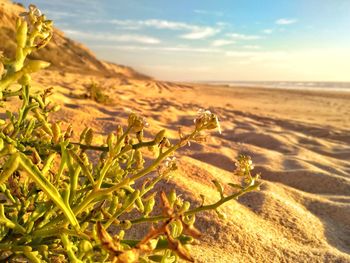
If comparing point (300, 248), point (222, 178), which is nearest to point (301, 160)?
point (222, 178)

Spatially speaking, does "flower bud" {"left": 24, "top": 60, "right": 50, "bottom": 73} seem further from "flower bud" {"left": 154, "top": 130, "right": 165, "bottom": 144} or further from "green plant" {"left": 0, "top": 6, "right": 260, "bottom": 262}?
"flower bud" {"left": 154, "top": 130, "right": 165, "bottom": 144}

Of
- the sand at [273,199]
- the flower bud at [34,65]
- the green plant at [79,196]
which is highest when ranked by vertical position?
the flower bud at [34,65]

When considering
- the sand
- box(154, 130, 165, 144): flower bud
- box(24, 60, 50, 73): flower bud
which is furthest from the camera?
the sand

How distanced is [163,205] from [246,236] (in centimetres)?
127

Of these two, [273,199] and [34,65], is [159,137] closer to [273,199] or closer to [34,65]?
[34,65]

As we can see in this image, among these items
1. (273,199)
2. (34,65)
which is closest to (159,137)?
(34,65)

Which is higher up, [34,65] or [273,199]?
[34,65]

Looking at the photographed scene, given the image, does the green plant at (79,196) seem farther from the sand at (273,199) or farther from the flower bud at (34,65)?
the sand at (273,199)

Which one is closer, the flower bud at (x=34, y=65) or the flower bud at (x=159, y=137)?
the flower bud at (x=34, y=65)

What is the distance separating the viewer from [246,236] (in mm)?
1706

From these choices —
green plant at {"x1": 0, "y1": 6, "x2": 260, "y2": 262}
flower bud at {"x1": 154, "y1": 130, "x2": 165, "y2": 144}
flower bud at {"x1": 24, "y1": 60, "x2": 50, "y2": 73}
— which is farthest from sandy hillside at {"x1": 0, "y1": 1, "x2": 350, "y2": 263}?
flower bud at {"x1": 24, "y1": 60, "x2": 50, "y2": 73}

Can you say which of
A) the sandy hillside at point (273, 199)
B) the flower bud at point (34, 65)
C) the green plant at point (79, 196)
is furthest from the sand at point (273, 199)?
the flower bud at point (34, 65)

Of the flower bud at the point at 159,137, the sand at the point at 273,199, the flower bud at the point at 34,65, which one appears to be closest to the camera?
the flower bud at the point at 34,65

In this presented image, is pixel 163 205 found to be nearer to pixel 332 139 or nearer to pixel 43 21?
pixel 43 21
